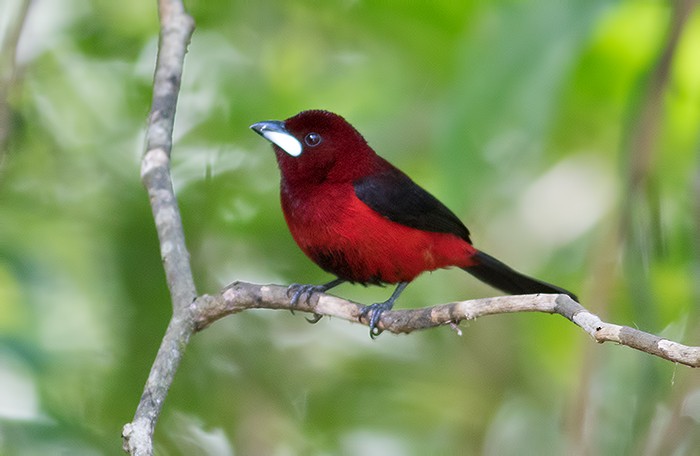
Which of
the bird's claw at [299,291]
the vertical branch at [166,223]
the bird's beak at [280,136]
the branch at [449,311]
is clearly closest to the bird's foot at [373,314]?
the branch at [449,311]

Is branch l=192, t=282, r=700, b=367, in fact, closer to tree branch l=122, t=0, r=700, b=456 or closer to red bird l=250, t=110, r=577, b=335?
tree branch l=122, t=0, r=700, b=456

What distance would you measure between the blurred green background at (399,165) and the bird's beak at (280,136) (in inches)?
22.0

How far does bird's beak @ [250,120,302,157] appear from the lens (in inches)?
143

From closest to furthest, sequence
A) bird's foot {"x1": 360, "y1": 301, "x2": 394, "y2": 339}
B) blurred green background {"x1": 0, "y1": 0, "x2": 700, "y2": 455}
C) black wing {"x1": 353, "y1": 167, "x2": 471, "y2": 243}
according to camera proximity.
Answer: bird's foot {"x1": 360, "y1": 301, "x2": 394, "y2": 339}, blurred green background {"x1": 0, "y1": 0, "x2": 700, "y2": 455}, black wing {"x1": 353, "y1": 167, "x2": 471, "y2": 243}

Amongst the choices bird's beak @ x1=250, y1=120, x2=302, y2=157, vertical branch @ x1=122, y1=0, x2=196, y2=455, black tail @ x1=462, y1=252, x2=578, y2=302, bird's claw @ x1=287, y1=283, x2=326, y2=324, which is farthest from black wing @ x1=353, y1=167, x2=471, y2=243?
vertical branch @ x1=122, y1=0, x2=196, y2=455

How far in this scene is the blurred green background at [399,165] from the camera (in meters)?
3.49

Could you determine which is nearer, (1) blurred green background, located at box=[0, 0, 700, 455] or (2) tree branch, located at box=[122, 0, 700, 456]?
(2) tree branch, located at box=[122, 0, 700, 456]

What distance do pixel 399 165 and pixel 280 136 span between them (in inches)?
50.9

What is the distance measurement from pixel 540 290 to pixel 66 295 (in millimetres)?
2001

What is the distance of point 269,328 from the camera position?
178 inches

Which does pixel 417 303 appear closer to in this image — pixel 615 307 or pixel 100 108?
pixel 615 307

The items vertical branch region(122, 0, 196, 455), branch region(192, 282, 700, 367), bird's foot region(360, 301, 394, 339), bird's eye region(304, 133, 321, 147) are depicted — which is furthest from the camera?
bird's eye region(304, 133, 321, 147)

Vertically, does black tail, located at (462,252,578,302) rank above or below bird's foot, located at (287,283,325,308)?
above

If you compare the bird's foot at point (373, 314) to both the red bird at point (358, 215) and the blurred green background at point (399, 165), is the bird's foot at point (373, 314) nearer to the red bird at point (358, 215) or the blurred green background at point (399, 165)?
the red bird at point (358, 215)
